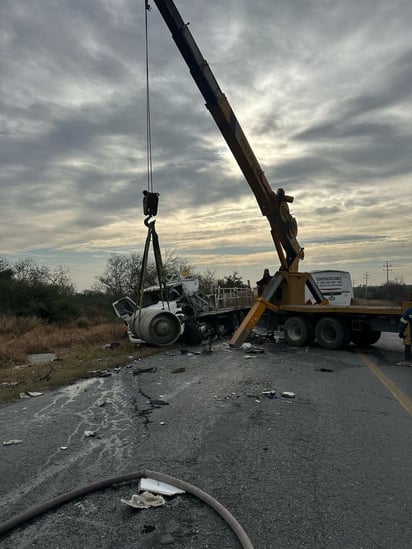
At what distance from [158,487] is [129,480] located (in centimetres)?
31

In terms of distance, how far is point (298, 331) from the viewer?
48.3 feet

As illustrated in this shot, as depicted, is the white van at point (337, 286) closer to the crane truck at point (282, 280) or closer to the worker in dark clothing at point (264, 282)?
the crane truck at point (282, 280)

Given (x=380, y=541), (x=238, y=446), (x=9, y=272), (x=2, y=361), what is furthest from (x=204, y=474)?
(x=9, y=272)

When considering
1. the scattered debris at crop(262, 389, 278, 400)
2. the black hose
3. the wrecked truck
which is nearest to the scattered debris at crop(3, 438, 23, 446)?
the black hose

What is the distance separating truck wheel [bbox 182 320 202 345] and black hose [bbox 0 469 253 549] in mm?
11243

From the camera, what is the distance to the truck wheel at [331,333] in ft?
44.2

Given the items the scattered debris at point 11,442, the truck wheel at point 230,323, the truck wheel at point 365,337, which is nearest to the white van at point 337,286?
the truck wheel at point 230,323

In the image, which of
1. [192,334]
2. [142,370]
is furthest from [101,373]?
[192,334]

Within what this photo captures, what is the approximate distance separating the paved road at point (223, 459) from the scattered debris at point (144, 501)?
0.04 m

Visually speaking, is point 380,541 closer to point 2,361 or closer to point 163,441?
point 163,441

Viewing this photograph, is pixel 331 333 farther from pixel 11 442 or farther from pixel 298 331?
pixel 11 442

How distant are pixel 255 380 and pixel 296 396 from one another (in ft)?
4.85

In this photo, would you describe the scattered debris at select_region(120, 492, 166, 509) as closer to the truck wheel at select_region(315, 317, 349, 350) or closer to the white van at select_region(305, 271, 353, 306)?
the truck wheel at select_region(315, 317, 349, 350)

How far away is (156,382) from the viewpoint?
8.95 metres
